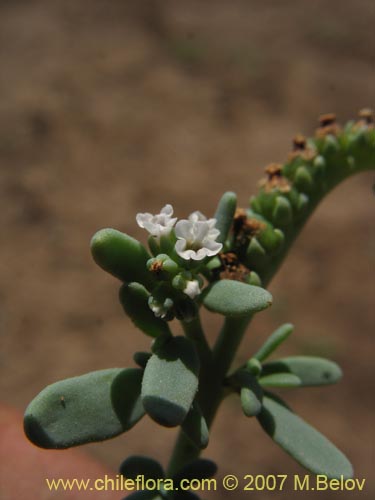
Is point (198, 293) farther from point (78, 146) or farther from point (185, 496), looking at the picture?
point (78, 146)

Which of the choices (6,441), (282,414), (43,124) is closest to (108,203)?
(43,124)

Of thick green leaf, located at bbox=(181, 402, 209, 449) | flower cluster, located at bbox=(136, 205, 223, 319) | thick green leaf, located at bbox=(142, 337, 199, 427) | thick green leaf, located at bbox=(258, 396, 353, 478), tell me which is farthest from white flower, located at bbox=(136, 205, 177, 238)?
thick green leaf, located at bbox=(258, 396, 353, 478)

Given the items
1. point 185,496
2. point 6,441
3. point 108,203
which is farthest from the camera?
point 108,203

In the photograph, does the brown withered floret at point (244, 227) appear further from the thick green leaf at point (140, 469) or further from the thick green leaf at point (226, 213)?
the thick green leaf at point (140, 469)

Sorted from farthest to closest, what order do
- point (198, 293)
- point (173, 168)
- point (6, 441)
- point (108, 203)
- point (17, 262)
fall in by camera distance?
point (173, 168)
point (108, 203)
point (17, 262)
point (6, 441)
point (198, 293)

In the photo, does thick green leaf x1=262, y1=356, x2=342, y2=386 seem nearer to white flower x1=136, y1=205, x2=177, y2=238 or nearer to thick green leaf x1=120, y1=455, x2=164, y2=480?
thick green leaf x1=120, y1=455, x2=164, y2=480

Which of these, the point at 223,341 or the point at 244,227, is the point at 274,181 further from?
the point at 223,341

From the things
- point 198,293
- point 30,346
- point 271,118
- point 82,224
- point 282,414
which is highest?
point 271,118

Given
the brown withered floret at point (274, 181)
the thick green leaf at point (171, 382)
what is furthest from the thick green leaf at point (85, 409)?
the brown withered floret at point (274, 181)
